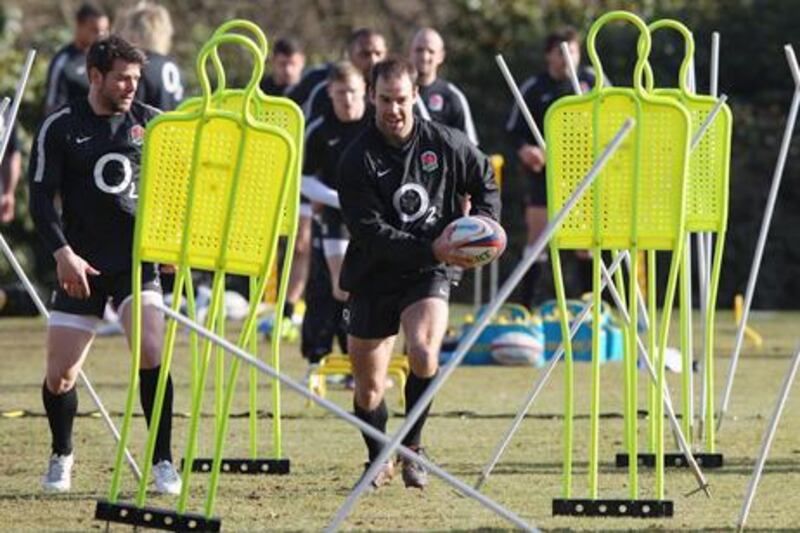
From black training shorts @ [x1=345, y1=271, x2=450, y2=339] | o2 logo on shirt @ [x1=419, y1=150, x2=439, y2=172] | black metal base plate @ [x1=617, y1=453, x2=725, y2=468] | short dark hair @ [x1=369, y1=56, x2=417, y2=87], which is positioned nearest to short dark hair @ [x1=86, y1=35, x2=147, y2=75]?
short dark hair @ [x1=369, y1=56, x2=417, y2=87]

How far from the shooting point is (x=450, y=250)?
8.85 m

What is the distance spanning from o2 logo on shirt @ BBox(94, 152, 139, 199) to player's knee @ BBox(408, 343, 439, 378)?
4.48 ft

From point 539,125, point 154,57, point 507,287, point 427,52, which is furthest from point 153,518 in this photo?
point 539,125

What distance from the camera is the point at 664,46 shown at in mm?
23219

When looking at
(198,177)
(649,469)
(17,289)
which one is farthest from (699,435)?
(17,289)

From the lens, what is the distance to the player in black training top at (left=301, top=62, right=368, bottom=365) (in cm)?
1377

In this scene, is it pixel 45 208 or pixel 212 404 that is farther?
pixel 212 404

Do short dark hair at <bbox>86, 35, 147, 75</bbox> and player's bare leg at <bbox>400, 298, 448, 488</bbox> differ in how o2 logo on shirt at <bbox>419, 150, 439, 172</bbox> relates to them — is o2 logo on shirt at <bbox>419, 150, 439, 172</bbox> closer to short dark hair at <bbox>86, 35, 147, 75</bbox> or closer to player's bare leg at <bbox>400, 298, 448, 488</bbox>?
player's bare leg at <bbox>400, 298, 448, 488</bbox>

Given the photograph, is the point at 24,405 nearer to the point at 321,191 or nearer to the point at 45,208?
the point at 321,191

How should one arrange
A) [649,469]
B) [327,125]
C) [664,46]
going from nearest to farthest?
[649,469] < [327,125] < [664,46]

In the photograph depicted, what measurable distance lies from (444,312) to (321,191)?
15.7 feet

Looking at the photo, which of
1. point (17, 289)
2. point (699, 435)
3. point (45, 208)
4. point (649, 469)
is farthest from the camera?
point (17, 289)

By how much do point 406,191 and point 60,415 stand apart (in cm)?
184

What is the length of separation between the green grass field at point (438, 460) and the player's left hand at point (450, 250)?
39.5 inches
